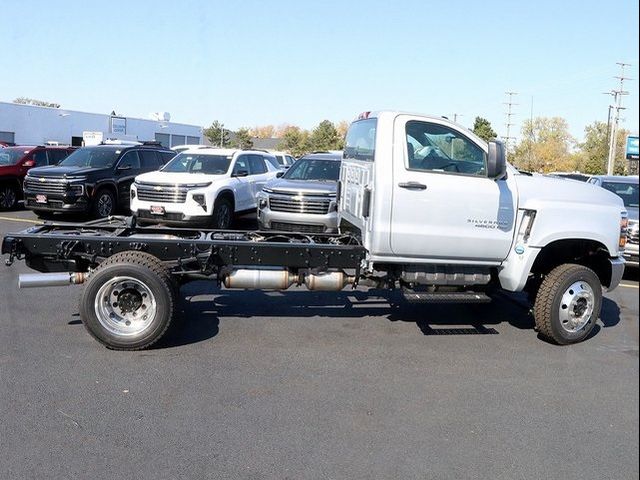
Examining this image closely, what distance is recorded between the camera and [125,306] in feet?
19.2

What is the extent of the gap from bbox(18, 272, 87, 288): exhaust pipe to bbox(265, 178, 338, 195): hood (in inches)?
223

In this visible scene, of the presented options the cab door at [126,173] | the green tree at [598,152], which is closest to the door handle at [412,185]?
the cab door at [126,173]

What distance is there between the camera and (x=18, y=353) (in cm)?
559

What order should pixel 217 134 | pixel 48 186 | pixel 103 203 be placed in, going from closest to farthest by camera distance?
1. pixel 48 186
2. pixel 103 203
3. pixel 217 134

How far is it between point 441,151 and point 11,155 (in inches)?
591

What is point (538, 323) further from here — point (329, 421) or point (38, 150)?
point (38, 150)

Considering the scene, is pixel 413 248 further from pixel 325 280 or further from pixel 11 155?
pixel 11 155

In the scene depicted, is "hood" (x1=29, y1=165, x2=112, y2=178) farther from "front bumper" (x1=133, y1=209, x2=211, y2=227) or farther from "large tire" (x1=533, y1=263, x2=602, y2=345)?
"large tire" (x1=533, y1=263, x2=602, y2=345)

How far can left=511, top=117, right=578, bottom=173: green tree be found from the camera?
2173 inches

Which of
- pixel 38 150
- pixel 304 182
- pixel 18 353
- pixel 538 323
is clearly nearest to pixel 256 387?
pixel 18 353

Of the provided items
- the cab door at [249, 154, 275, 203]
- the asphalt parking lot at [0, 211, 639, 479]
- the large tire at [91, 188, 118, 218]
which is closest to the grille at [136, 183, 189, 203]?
the cab door at [249, 154, 275, 203]

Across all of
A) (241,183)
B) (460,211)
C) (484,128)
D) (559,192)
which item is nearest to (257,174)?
(241,183)

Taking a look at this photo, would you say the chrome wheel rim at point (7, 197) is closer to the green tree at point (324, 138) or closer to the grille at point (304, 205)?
the grille at point (304, 205)

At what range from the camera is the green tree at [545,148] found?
55188mm
